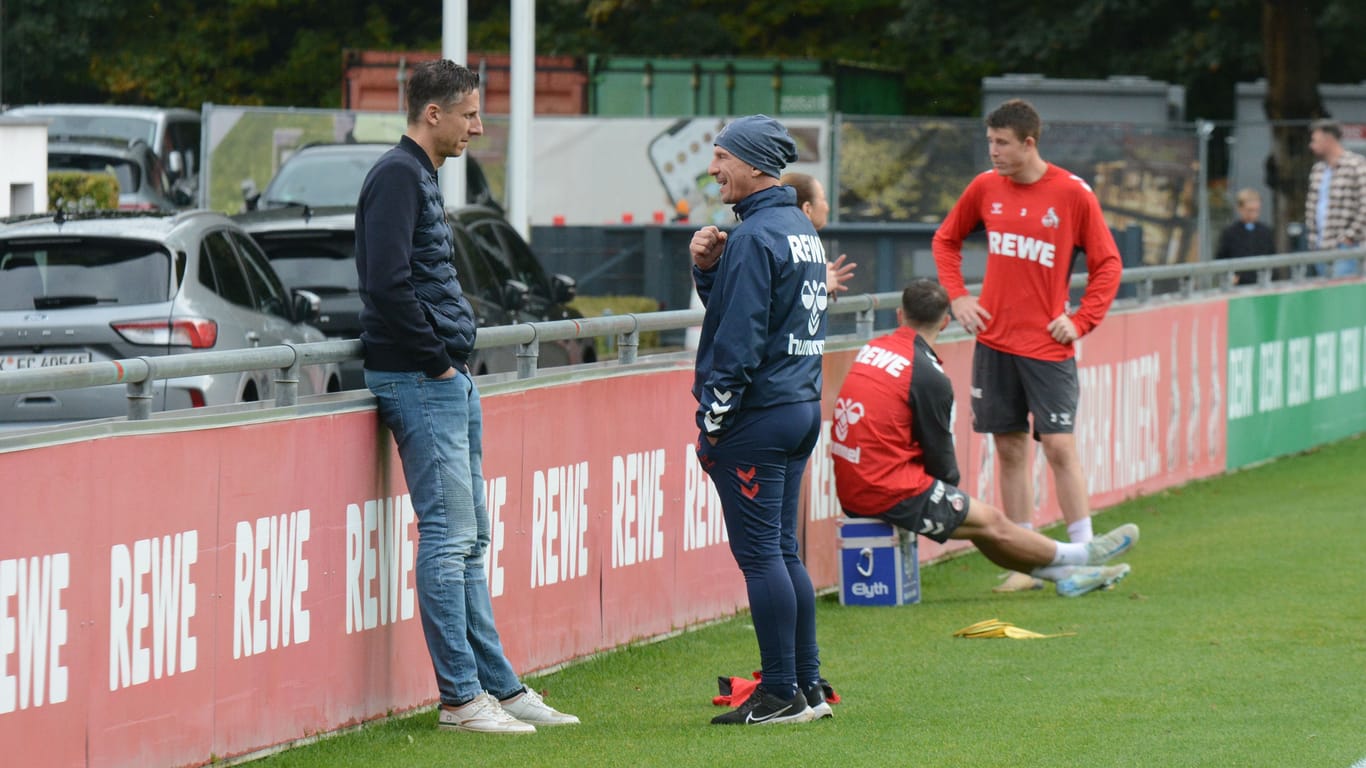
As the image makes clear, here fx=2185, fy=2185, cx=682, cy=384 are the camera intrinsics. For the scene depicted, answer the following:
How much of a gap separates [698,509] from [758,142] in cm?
275

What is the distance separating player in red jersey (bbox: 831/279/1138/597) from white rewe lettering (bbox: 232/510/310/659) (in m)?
3.27

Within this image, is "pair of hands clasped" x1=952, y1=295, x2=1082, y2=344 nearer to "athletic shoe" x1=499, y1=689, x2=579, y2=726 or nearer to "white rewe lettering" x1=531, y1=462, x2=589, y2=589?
"white rewe lettering" x1=531, y1=462, x2=589, y2=589

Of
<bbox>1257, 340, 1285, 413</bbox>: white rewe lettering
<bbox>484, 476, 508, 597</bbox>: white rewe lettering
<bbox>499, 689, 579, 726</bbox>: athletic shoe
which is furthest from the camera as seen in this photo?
<bbox>1257, 340, 1285, 413</bbox>: white rewe lettering

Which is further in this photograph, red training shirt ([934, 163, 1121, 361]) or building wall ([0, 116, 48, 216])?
building wall ([0, 116, 48, 216])

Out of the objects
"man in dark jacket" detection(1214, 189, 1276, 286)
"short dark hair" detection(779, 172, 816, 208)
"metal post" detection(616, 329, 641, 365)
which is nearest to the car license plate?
"metal post" detection(616, 329, 641, 365)

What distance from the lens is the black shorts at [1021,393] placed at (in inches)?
382

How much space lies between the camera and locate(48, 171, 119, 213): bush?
2145 centimetres

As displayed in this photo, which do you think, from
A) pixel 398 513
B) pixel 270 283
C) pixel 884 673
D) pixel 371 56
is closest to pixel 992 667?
pixel 884 673

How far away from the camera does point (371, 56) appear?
35344 millimetres

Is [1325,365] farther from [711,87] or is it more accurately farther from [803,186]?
[711,87]

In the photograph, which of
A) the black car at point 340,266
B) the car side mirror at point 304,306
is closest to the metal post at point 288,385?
the car side mirror at point 304,306

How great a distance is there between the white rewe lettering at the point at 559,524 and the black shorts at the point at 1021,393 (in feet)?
8.39

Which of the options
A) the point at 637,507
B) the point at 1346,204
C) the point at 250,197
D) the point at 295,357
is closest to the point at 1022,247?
the point at 637,507

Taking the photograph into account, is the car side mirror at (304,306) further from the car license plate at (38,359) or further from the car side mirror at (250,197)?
the car side mirror at (250,197)
